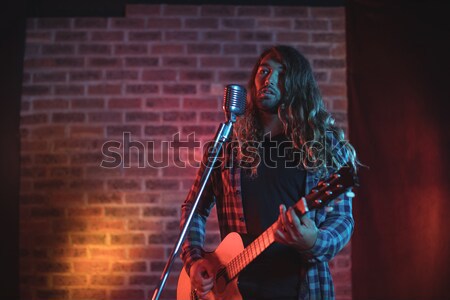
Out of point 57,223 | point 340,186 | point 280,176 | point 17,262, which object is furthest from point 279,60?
point 17,262

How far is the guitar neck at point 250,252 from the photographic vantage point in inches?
57.4

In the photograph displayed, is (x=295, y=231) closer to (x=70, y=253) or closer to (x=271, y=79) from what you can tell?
(x=271, y=79)

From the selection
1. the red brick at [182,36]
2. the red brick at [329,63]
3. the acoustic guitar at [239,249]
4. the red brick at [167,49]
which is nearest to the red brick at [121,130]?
the red brick at [167,49]

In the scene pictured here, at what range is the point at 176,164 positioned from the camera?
8.64ft

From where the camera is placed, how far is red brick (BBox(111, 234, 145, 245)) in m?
2.61

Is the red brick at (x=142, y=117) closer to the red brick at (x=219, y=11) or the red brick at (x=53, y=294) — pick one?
the red brick at (x=219, y=11)

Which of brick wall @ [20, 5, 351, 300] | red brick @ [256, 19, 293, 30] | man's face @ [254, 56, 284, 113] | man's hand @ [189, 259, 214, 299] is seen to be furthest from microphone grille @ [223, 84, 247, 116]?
red brick @ [256, 19, 293, 30]

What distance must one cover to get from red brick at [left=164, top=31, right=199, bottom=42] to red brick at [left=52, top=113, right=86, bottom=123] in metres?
0.77

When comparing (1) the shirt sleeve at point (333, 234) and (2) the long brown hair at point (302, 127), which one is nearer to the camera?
(1) the shirt sleeve at point (333, 234)

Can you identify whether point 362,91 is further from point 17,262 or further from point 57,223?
point 17,262

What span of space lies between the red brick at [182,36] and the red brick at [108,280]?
1603 millimetres

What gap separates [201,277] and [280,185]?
0.51 metres

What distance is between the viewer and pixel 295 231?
4.33 ft

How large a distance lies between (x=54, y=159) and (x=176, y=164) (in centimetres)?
82
